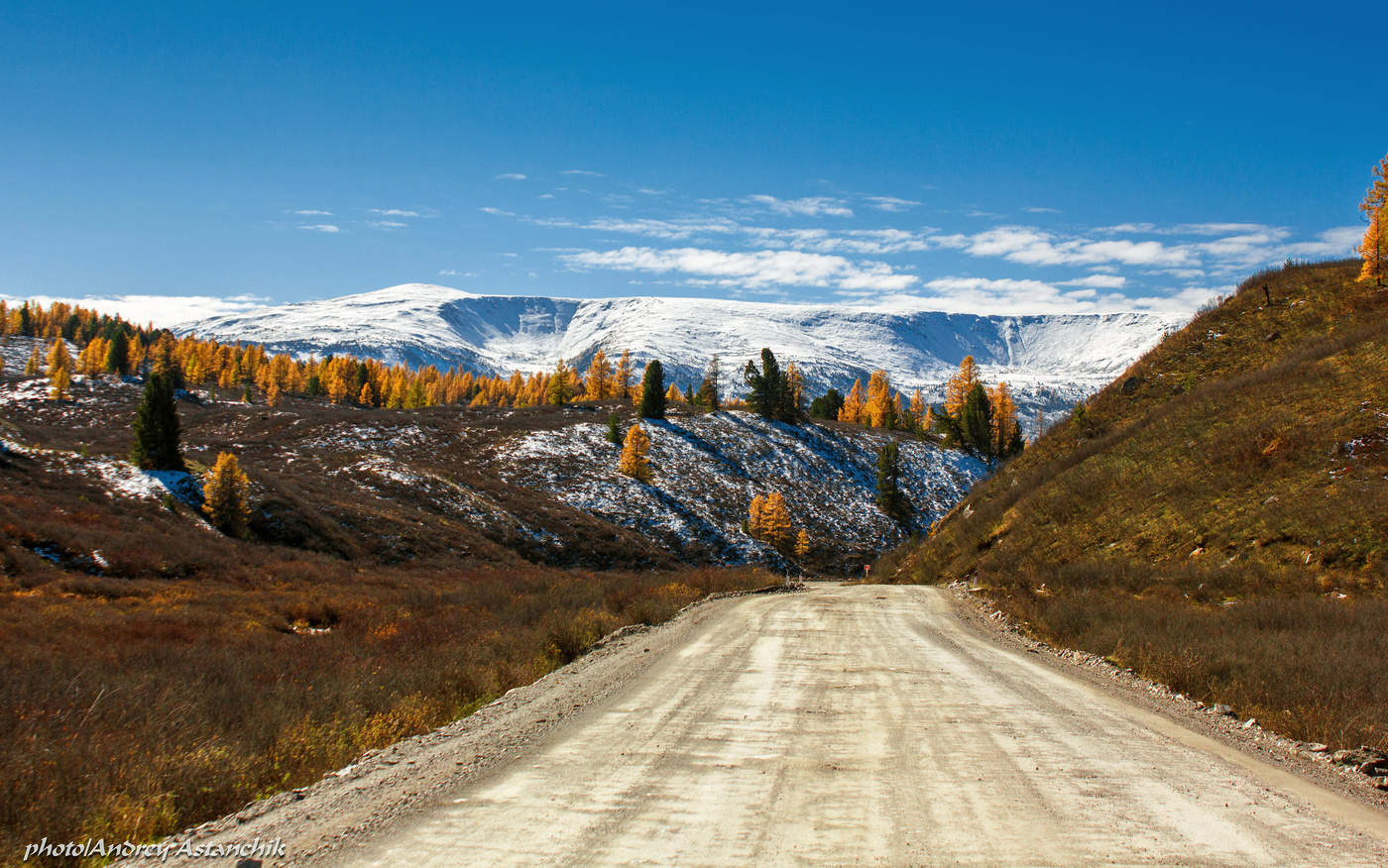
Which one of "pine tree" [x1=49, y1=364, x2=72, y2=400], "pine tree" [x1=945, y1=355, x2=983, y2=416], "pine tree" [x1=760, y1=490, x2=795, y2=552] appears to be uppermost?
"pine tree" [x1=945, y1=355, x2=983, y2=416]

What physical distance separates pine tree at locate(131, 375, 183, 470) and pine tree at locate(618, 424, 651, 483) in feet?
143

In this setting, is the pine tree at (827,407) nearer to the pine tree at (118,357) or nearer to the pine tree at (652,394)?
the pine tree at (652,394)

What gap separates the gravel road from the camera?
4.69 metres

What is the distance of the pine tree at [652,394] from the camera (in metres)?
96.5

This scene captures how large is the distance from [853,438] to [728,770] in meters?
107

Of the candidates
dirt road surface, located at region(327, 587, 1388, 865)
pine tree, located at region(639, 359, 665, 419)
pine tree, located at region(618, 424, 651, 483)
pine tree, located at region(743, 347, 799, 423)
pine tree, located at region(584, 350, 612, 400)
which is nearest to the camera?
dirt road surface, located at region(327, 587, 1388, 865)

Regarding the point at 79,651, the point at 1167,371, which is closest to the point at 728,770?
the point at 79,651

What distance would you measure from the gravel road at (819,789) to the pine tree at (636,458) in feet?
231

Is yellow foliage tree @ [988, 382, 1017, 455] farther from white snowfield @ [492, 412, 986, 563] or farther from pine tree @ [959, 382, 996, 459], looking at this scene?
white snowfield @ [492, 412, 986, 563]

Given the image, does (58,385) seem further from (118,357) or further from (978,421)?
(978,421)

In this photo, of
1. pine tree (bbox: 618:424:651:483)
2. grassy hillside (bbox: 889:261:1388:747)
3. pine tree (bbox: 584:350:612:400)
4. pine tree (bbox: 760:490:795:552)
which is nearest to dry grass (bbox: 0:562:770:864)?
grassy hillside (bbox: 889:261:1388:747)

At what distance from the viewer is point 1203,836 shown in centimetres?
491

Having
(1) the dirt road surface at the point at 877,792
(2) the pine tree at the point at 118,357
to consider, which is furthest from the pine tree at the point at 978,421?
(2) the pine tree at the point at 118,357

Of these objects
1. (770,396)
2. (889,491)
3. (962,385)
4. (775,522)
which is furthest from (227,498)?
(962,385)
